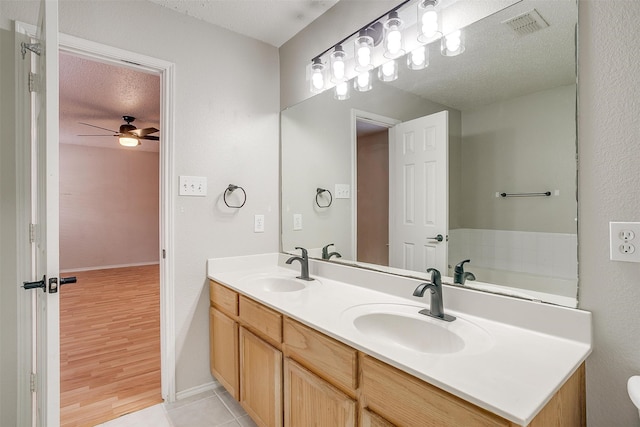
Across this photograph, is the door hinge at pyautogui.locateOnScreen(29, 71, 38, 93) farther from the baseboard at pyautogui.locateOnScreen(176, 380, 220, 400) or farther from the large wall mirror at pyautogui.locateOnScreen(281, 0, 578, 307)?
the baseboard at pyautogui.locateOnScreen(176, 380, 220, 400)

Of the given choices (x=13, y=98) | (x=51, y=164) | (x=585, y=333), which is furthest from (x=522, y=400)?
(x=13, y=98)

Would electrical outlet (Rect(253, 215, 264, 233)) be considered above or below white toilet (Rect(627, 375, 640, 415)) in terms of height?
above

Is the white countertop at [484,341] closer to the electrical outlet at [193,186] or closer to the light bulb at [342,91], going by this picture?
the electrical outlet at [193,186]

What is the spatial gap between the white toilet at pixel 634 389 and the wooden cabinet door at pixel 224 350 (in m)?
1.59

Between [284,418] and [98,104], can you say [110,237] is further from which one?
[284,418]

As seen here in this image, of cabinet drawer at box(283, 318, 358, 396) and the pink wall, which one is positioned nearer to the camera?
cabinet drawer at box(283, 318, 358, 396)

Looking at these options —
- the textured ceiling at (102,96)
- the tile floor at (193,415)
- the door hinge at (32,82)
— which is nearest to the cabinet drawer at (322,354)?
the tile floor at (193,415)

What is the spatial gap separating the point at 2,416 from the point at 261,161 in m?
1.90

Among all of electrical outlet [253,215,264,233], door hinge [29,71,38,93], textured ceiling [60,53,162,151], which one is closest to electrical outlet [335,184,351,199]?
electrical outlet [253,215,264,233]

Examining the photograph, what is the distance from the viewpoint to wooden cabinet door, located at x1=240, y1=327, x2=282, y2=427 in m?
1.41

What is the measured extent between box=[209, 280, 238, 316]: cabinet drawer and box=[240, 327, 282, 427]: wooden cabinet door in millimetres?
147

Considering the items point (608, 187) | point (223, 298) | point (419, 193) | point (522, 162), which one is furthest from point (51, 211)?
point (608, 187)

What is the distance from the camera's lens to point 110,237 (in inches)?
243

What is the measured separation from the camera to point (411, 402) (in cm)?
86
